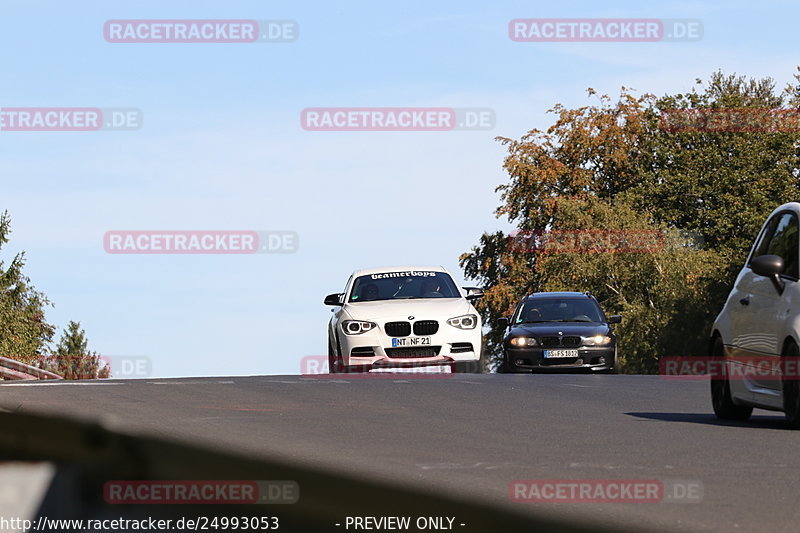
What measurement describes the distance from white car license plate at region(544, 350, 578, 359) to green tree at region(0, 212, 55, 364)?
159ft

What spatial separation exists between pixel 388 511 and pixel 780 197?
63819 millimetres

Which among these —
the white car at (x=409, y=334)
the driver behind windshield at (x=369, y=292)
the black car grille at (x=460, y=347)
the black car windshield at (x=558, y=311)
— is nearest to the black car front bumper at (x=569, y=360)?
the black car windshield at (x=558, y=311)

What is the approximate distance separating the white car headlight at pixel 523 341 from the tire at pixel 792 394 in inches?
605

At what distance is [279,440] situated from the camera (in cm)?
1162

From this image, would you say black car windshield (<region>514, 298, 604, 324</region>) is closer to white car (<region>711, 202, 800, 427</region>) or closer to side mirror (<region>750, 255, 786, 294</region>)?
white car (<region>711, 202, 800, 427</region>)

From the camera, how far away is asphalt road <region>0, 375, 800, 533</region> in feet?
25.8

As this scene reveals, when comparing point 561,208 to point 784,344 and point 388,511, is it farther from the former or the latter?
point 388,511

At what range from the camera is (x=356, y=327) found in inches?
951

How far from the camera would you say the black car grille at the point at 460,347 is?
944 inches

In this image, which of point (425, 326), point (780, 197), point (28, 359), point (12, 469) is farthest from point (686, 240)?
point (12, 469)

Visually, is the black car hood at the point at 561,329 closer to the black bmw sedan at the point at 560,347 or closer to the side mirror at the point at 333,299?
the black bmw sedan at the point at 560,347

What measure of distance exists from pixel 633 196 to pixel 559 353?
37.4 m

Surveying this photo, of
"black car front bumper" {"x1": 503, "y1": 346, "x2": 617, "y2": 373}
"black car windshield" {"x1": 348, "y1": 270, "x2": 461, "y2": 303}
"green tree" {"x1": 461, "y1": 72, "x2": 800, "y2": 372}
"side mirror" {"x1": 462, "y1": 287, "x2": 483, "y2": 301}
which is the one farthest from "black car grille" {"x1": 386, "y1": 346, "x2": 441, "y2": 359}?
"green tree" {"x1": 461, "y1": 72, "x2": 800, "y2": 372}

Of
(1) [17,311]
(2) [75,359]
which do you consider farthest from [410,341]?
(2) [75,359]
